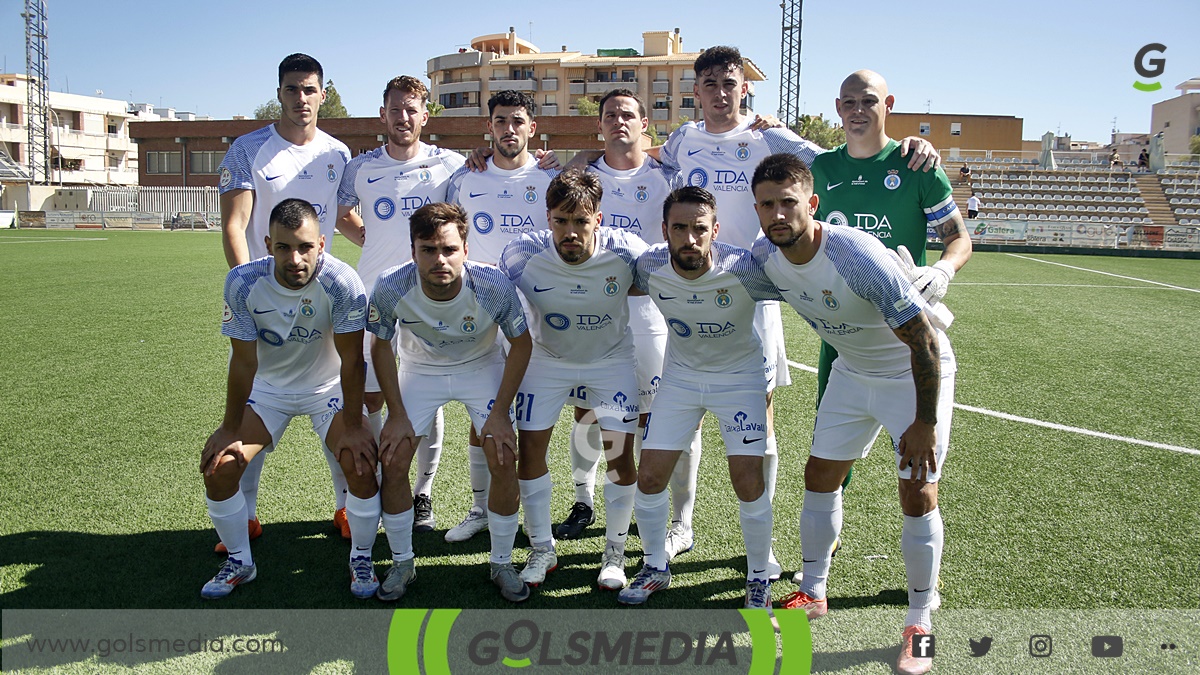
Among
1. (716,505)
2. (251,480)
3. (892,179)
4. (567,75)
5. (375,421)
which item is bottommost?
(716,505)

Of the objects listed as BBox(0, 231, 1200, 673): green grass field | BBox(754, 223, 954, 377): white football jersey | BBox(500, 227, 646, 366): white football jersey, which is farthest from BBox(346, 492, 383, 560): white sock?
BBox(754, 223, 954, 377): white football jersey

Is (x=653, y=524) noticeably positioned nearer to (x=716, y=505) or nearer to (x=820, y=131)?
(x=716, y=505)

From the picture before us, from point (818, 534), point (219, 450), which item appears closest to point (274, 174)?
point (219, 450)

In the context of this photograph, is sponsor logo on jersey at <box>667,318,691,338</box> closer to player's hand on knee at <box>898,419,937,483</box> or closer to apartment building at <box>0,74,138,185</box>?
Answer: player's hand on knee at <box>898,419,937,483</box>

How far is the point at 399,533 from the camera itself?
147 inches

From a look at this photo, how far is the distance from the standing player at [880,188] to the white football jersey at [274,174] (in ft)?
9.10

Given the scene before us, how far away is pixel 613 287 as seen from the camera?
155 inches

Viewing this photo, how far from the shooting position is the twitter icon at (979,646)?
3.26 m

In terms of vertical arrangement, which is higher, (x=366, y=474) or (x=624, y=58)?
(x=624, y=58)

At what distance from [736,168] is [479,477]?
224cm

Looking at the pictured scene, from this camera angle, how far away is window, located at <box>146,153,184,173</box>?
2007 inches

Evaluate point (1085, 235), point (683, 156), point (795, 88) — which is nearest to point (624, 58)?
point (795, 88)

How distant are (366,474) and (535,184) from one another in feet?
6.27

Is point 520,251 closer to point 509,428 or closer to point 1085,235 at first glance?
point 509,428
